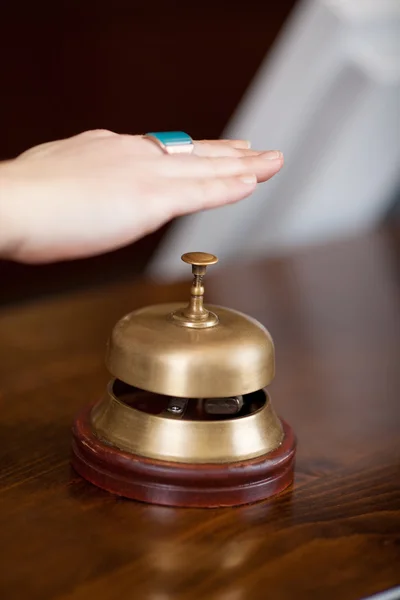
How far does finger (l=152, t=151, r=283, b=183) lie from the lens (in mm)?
824

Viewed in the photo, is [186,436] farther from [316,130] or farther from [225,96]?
[225,96]

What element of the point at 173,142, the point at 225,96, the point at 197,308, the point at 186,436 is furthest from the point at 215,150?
the point at 225,96

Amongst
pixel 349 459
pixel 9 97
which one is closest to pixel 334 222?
pixel 9 97

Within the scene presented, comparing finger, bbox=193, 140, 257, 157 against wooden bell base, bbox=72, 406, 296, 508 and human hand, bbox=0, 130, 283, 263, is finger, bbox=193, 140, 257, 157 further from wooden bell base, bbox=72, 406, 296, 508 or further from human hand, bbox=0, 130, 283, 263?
wooden bell base, bbox=72, 406, 296, 508

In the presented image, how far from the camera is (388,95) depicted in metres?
2.27

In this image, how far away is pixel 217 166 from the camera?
0.83 meters

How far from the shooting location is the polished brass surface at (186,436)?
0.76m

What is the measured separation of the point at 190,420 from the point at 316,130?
1594 millimetres

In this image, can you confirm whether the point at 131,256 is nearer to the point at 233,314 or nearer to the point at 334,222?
the point at 334,222

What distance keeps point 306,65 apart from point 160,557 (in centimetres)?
166

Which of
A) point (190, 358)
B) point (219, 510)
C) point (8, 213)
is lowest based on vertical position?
point (219, 510)

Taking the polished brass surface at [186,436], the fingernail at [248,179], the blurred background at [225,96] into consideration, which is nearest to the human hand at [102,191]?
the fingernail at [248,179]

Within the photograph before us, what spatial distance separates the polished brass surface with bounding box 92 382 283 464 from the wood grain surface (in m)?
0.05

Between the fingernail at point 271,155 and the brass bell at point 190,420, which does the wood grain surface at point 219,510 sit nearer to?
the brass bell at point 190,420
